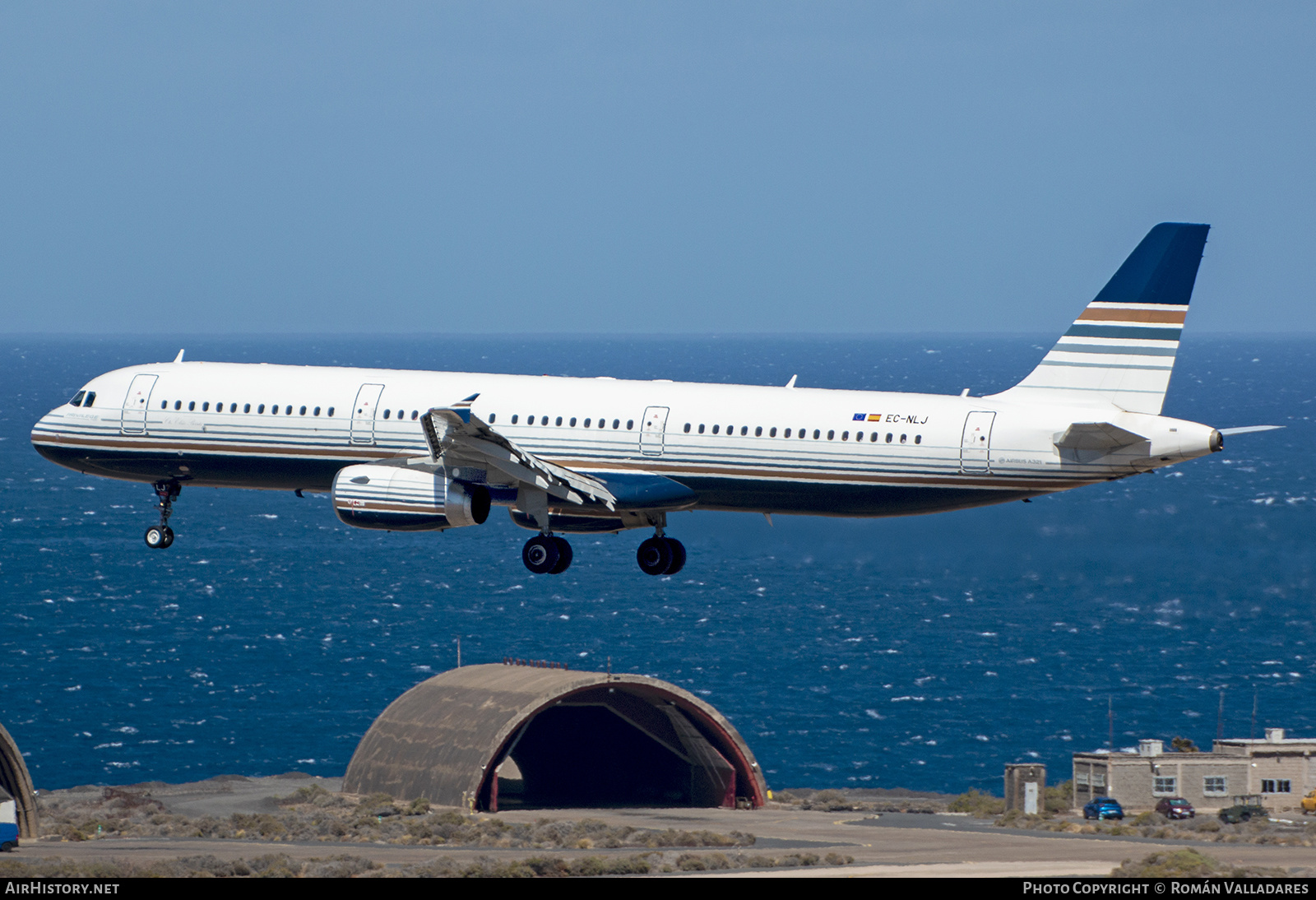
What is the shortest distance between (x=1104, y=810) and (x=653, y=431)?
6494 cm

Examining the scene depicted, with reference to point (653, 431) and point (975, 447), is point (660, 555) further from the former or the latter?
point (975, 447)

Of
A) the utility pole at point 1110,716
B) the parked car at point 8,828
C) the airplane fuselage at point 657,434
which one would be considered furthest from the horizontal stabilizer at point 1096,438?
the utility pole at point 1110,716

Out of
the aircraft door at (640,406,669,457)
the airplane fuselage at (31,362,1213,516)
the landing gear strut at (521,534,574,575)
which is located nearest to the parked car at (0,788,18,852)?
the airplane fuselage at (31,362,1213,516)

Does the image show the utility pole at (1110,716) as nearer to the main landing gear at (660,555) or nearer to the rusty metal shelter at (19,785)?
the rusty metal shelter at (19,785)

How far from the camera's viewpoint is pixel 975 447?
5528 centimetres

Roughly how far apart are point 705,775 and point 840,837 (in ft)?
63.5

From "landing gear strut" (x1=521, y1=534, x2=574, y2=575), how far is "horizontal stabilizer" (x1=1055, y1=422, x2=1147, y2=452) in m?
14.7

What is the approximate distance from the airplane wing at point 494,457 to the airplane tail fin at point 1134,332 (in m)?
12.5

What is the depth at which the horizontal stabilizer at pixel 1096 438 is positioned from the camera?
53312mm

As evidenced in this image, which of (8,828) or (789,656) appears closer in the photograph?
(8,828)

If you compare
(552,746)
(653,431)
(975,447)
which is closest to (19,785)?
(552,746)

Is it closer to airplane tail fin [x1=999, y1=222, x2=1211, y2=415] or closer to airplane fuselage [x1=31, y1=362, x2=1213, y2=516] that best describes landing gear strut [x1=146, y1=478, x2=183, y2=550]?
airplane fuselage [x1=31, y1=362, x2=1213, y2=516]

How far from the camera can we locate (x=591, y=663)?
525 ft
